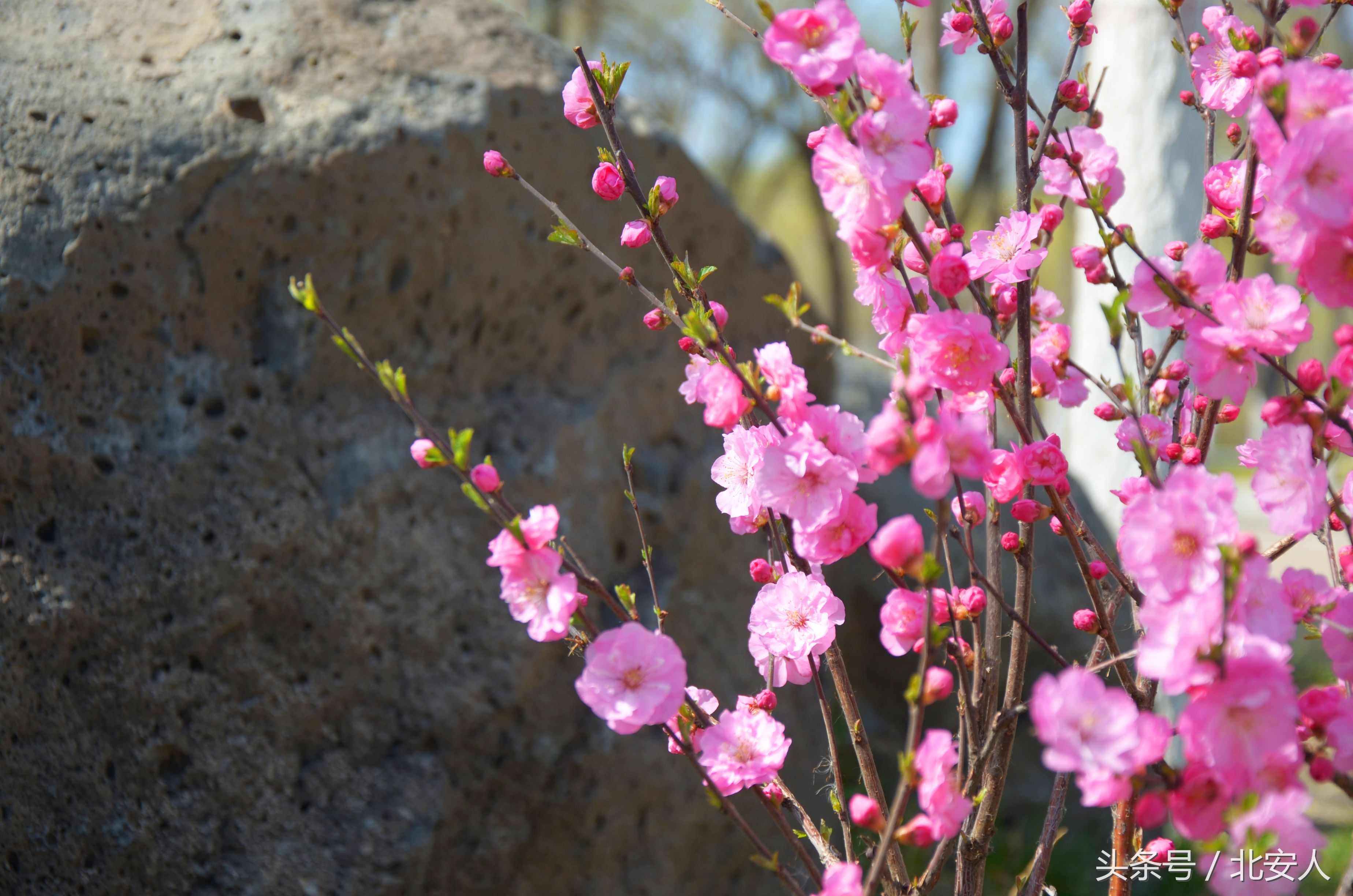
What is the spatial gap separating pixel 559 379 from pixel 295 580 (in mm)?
749

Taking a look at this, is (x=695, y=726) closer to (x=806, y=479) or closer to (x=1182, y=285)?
(x=806, y=479)

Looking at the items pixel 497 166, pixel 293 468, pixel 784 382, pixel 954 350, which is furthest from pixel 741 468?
pixel 293 468

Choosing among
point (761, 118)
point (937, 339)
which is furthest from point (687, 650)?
point (761, 118)

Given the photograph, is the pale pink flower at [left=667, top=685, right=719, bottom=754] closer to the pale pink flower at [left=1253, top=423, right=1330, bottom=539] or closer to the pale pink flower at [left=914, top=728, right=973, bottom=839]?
the pale pink flower at [left=914, top=728, right=973, bottom=839]

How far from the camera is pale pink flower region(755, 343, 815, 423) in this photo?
0.74m

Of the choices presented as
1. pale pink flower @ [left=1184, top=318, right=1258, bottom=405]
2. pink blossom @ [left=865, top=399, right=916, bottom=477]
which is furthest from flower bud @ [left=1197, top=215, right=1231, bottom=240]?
pink blossom @ [left=865, top=399, right=916, bottom=477]

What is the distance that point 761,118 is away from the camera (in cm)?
974

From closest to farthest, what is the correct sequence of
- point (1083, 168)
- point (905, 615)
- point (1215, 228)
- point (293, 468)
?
point (905, 615), point (1215, 228), point (1083, 168), point (293, 468)

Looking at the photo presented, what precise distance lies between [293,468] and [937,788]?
1.44 metres

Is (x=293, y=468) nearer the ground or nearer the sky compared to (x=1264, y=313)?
nearer the ground

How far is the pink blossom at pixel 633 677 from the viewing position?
2.27ft

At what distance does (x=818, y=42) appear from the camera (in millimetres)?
674

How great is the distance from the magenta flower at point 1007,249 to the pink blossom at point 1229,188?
209 mm

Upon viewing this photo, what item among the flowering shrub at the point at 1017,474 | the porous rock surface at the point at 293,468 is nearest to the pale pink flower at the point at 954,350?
the flowering shrub at the point at 1017,474
